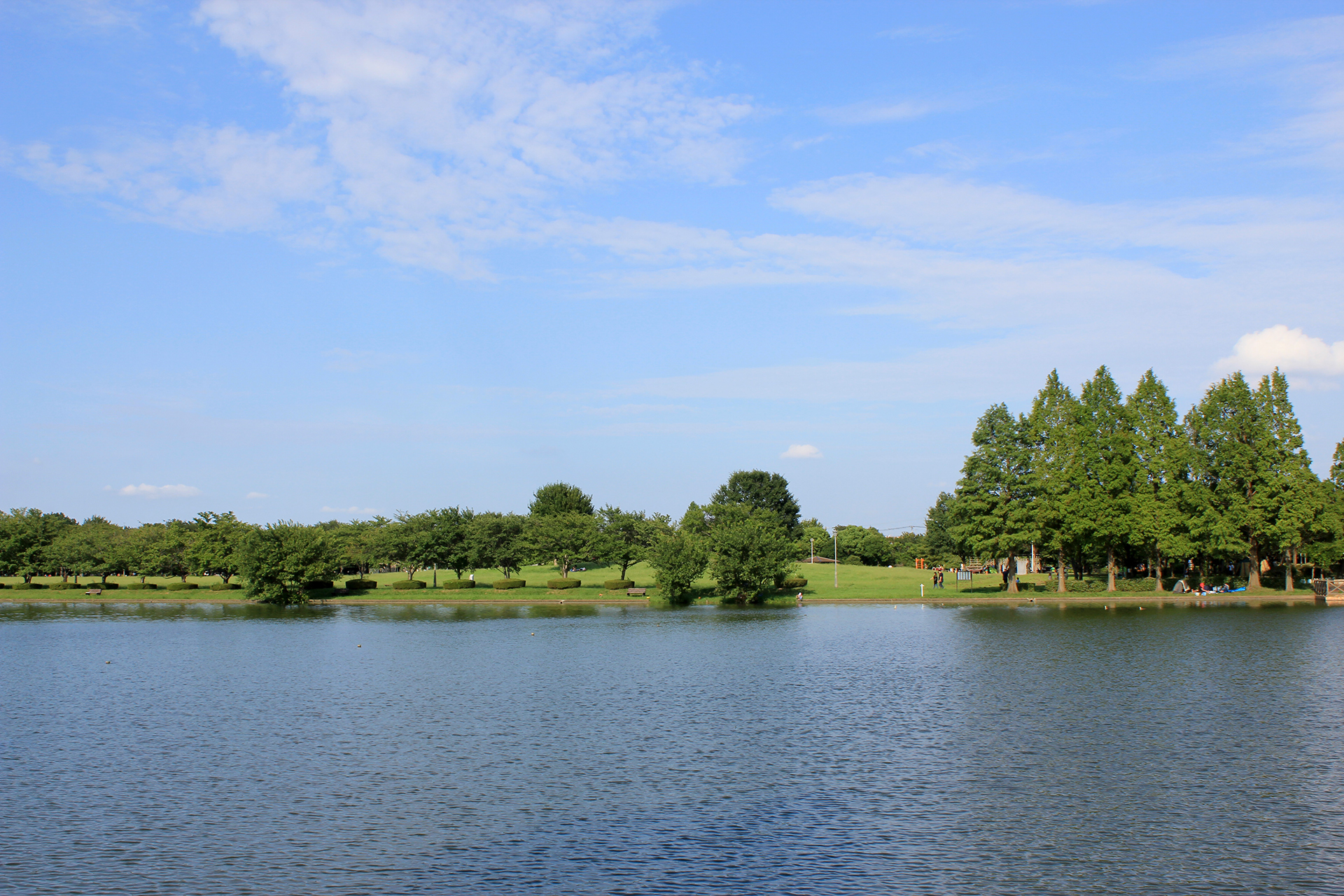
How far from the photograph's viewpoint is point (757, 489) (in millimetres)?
152875

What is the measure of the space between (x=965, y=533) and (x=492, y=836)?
3183 inches

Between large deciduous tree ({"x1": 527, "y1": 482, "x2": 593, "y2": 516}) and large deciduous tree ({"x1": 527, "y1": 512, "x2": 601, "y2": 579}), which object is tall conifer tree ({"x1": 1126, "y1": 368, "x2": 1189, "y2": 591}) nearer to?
large deciduous tree ({"x1": 527, "y1": 512, "x2": 601, "y2": 579})

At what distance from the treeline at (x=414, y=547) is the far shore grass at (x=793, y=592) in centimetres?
293

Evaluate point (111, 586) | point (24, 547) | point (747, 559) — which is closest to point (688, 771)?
point (747, 559)

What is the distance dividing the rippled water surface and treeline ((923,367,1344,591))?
37.8 m

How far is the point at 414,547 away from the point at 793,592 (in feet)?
150

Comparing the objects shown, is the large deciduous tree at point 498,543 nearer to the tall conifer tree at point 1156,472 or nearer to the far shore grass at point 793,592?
the far shore grass at point 793,592

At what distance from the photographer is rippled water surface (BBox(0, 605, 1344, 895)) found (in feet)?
57.6

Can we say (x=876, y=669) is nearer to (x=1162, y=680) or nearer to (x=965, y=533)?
(x=1162, y=680)

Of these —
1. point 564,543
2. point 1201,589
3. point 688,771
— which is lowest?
point 688,771

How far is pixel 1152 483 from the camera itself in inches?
3607

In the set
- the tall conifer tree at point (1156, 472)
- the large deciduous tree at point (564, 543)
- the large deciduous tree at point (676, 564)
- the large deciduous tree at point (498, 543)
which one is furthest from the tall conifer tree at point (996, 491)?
the large deciduous tree at point (498, 543)

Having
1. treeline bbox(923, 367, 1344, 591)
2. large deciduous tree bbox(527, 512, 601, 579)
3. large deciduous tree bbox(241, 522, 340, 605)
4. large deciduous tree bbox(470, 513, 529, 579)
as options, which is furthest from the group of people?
large deciduous tree bbox(241, 522, 340, 605)

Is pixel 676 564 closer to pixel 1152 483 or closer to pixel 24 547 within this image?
pixel 1152 483
